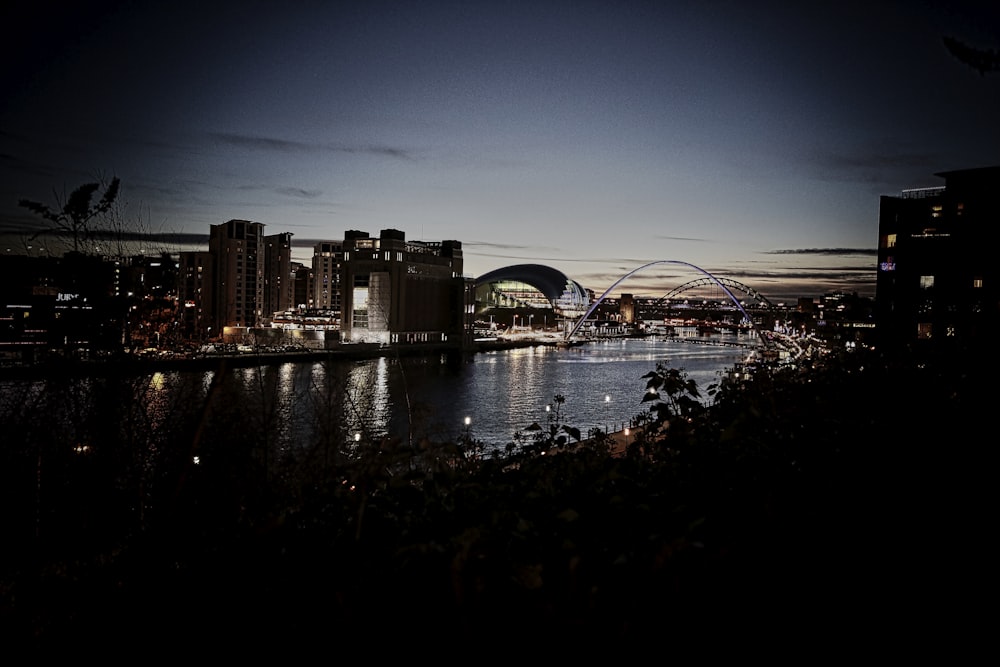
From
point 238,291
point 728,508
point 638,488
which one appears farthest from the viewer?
point 238,291

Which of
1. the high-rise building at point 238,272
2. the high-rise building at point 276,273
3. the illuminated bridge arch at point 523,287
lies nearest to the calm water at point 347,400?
the high-rise building at point 238,272

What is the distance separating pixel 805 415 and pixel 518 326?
78.5m

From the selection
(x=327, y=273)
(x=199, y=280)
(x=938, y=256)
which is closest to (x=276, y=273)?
(x=327, y=273)

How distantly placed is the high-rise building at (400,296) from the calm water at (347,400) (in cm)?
702

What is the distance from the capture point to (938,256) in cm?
1652

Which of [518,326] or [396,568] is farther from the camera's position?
[518,326]

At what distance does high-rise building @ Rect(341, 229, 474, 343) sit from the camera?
47.9 metres

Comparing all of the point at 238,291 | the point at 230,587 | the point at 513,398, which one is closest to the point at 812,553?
the point at 230,587

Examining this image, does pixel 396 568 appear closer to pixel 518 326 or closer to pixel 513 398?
pixel 513 398

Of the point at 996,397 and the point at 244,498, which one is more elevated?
the point at 996,397

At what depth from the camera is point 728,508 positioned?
1832 mm

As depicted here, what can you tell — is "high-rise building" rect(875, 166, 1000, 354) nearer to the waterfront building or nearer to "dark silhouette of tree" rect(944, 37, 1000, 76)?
"dark silhouette of tree" rect(944, 37, 1000, 76)

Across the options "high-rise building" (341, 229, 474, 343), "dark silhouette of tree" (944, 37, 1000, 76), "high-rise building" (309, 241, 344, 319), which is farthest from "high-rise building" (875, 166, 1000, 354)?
"high-rise building" (309, 241, 344, 319)

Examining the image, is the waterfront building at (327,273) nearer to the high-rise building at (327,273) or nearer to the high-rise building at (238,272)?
the high-rise building at (327,273)
